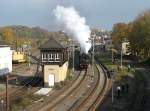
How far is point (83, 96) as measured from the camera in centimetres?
5209

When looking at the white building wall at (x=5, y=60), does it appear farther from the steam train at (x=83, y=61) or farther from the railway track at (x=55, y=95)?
the steam train at (x=83, y=61)

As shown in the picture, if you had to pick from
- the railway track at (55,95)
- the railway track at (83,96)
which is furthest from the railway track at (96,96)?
the railway track at (55,95)

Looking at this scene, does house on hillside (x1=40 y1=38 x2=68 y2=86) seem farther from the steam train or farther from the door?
the steam train

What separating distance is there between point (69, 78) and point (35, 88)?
436 inches

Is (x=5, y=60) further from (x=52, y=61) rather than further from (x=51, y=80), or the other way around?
(x=51, y=80)

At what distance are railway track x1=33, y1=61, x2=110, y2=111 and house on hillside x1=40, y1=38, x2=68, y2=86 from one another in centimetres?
316

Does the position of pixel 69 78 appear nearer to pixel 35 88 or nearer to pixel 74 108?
pixel 35 88

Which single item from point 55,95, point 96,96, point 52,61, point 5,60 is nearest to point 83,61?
point 5,60

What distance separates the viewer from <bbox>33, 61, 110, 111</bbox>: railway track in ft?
145

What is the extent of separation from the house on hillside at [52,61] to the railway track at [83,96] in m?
3.16

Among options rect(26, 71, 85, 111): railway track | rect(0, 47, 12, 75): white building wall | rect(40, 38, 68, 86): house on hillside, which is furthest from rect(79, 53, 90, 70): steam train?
rect(40, 38, 68, 86): house on hillside

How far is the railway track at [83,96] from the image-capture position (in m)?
44.0

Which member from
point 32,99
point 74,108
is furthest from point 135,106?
point 32,99

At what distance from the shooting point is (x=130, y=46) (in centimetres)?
11225
